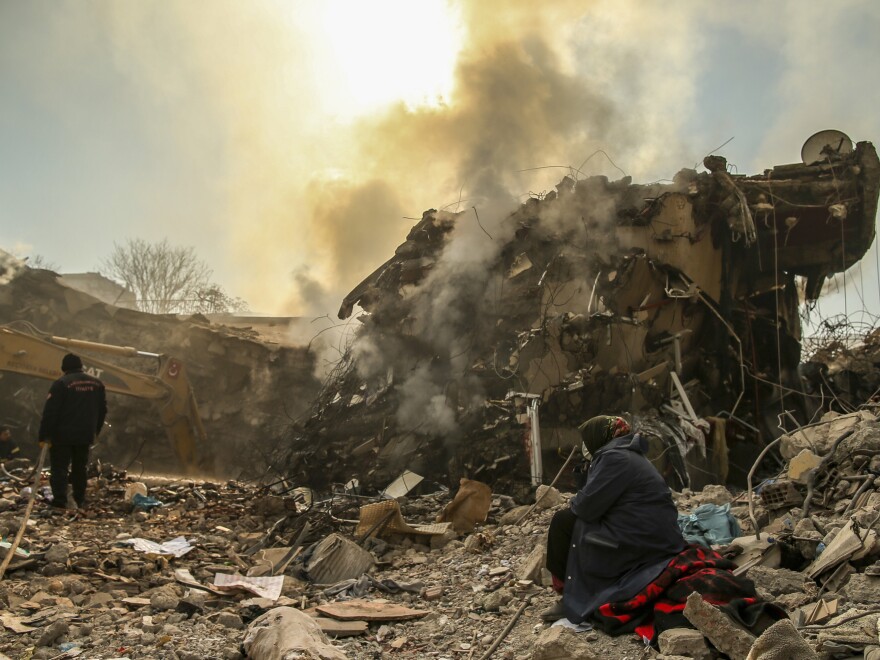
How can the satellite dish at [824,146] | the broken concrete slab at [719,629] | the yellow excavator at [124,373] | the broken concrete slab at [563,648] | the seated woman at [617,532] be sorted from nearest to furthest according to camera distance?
the broken concrete slab at [719,629]
the broken concrete slab at [563,648]
the seated woman at [617,532]
the yellow excavator at [124,373]
the satellite dish at [824,146]

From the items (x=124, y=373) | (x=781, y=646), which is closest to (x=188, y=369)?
(x=124, y=373)

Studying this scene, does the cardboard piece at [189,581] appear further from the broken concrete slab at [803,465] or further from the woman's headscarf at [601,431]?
the broken concrete slab at [803,465]

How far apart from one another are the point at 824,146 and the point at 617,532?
10404mm

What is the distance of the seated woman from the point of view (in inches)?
163

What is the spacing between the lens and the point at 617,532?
13.8 ft

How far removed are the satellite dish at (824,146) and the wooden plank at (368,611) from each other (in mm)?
10322

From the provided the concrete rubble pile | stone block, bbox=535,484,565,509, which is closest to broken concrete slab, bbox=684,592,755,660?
stone block, bbox=535,484,565,509

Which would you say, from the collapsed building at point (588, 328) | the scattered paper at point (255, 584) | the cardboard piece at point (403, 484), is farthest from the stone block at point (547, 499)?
the scattered paper at point (255, 584)

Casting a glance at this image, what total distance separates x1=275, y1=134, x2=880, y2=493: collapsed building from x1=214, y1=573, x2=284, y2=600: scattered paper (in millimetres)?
3785

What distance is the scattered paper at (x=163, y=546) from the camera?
22.2 feet

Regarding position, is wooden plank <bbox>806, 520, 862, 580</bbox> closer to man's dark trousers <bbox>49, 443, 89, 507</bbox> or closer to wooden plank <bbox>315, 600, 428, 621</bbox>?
wooden plank <bbox>315, 600, 428, 621</bbox>

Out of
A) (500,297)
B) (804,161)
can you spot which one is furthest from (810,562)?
(804,161)

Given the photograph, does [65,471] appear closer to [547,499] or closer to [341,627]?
[341,627]

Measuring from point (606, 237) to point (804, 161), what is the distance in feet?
12.6
